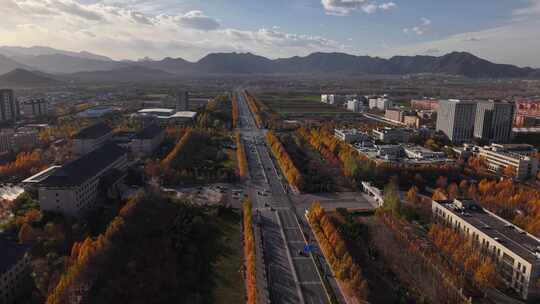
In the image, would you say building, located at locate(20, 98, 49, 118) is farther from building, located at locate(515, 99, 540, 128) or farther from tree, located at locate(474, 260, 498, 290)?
building, located at locate(515, 99, 540, 128)

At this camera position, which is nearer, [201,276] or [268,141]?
[201,276]

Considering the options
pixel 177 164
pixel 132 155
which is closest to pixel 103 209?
pixel 177 164

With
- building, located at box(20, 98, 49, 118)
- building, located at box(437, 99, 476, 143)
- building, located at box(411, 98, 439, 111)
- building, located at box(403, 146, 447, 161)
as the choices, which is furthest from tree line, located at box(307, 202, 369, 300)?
building, located at box(411, 98, 439, 111)

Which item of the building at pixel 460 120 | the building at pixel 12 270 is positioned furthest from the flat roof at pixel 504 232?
the building at pixel 460 120

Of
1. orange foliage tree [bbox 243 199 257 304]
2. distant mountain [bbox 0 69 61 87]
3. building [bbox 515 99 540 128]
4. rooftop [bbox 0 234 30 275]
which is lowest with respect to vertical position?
orange foliage tree [bbox 243 199 257 304]

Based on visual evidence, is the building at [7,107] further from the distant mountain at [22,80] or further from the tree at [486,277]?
the distant mountain at [22,80]

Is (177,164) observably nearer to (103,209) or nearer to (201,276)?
(103,209)

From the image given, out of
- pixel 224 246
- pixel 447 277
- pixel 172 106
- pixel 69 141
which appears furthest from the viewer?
pixel 172 106
